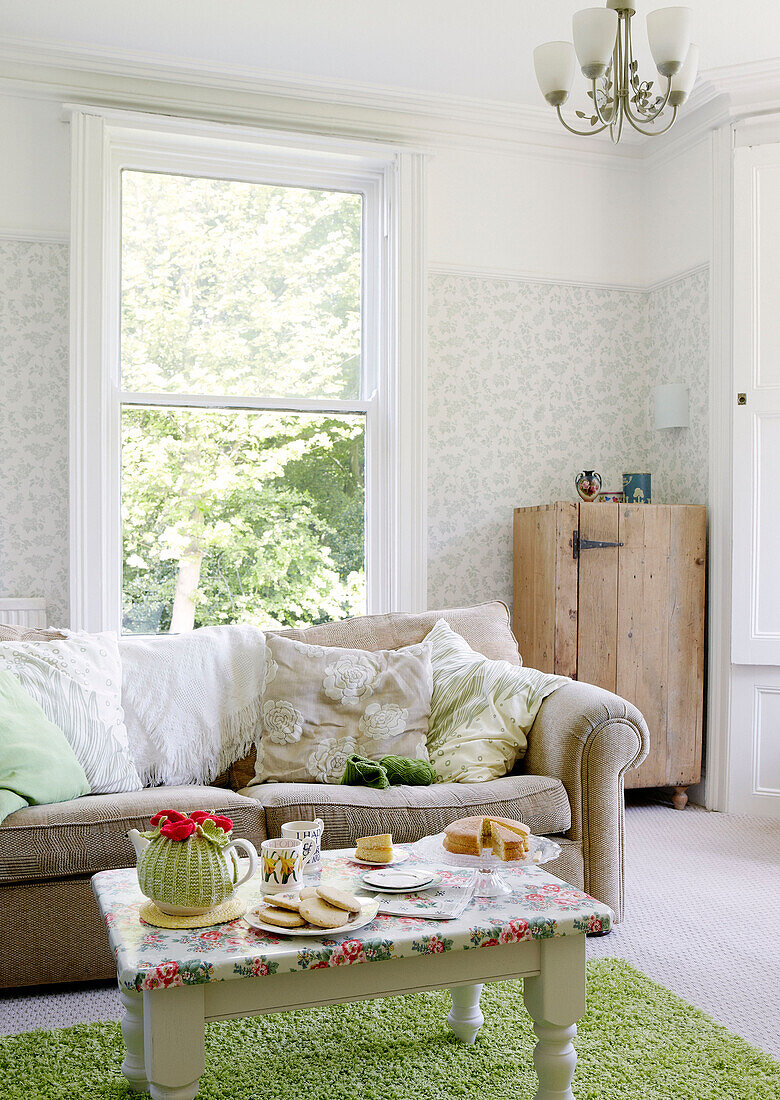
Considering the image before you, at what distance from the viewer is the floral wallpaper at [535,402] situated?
4.29 metres

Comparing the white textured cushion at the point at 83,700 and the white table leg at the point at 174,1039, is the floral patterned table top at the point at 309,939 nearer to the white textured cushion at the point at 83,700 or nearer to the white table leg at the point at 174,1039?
the white table leg at the point at 174,1039

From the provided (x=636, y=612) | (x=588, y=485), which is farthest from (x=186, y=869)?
(x=588, y=485)

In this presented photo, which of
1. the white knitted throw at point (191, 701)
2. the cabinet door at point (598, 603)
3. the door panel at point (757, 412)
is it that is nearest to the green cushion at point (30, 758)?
the white knitted throw at point (191, 701)

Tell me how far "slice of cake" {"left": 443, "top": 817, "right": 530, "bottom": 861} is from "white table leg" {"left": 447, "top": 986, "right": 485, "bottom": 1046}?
393 millimetres

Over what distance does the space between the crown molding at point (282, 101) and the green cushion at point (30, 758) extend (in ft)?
8.28

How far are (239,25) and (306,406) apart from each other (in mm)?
1457

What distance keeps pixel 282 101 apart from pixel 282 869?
3399 mm

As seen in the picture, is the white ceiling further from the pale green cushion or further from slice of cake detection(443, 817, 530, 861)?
slice of cake detection(443, 817, 530, 861)

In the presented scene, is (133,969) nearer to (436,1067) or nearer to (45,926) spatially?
(436,1067)

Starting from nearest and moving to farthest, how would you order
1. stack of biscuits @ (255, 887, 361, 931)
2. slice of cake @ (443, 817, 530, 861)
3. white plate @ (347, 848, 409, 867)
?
stack of biscuits @ (255, 887, 361, 931), slice of cake @ (443, 817, 530, 861), white plate @ (347, 848, 409, 867)

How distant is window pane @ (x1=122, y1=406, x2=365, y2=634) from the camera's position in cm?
393

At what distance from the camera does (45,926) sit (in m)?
2.20

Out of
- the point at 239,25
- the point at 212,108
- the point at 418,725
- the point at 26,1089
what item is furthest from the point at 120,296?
the point at 26,1089

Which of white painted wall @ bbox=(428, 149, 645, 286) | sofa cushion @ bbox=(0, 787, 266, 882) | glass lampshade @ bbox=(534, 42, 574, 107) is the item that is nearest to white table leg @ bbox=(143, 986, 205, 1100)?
sofa cushion @ bbox=(0, 787, 266, 882)
